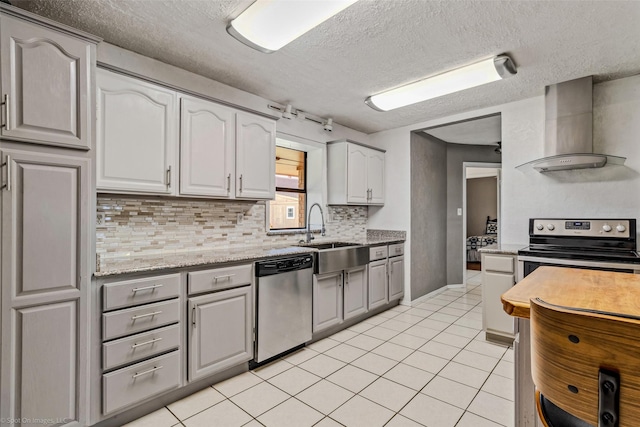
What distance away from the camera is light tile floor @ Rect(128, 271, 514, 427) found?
1886mm

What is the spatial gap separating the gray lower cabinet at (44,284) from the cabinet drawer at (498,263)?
3287 millimetres

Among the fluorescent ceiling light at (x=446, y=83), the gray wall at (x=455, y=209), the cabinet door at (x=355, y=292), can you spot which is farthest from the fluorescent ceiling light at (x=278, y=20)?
the gray wall at (x=455, y=209)

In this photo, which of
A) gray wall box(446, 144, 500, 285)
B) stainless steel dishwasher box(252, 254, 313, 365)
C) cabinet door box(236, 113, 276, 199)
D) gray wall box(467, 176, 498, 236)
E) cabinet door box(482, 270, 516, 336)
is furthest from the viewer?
gray wall box(467, 176, 498, 236)

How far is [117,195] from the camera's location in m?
2.27

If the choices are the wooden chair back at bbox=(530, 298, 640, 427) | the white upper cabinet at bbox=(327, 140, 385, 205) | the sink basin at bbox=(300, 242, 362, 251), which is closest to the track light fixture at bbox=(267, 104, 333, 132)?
the white upper cabinet at bbox=(327, 140, 385, 205)

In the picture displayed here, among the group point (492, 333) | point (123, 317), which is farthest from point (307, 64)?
point (492, 333)

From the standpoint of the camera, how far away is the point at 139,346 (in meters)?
1.87

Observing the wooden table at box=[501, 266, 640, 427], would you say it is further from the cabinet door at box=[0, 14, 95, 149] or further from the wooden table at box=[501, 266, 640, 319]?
the cabinet door at box=[0, 14, 95, 149]

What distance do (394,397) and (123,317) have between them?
180 centimetres

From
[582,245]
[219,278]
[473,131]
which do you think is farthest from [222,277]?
[473,131]

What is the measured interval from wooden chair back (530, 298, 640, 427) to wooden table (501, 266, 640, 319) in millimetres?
212

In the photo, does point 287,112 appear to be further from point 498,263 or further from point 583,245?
point 583,245

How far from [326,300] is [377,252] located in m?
1.01

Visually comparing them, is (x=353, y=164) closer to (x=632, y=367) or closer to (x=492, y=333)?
(x=492, y=333)
